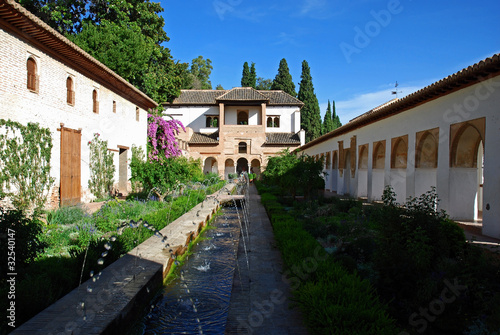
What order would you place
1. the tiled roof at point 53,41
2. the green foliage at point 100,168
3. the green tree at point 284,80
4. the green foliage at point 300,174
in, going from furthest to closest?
the green tree at point 284,80, the green foliage at point 300,174, the green foliage at point 100,168, the tiled roof at point 53,41

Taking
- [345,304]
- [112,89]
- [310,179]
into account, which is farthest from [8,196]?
[310,179]

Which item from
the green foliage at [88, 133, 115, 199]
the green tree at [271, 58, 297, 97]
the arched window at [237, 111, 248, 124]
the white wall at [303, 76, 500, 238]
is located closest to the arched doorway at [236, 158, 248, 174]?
the arched window at [237, 111, 248, 124]

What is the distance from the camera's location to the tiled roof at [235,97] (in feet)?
112

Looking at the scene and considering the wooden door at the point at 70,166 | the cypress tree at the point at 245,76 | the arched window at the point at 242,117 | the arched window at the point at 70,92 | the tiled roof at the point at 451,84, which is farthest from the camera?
the cypress tree at the point at 245,76

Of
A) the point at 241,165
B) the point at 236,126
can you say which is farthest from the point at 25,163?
the point at 241,165

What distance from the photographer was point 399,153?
14.4 meters

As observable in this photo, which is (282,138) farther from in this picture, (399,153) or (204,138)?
(399,153)

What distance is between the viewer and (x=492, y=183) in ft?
26.7

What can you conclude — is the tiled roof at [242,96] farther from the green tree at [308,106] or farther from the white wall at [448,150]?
the white wall at [448,150]

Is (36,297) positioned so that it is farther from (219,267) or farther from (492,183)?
(492,183)

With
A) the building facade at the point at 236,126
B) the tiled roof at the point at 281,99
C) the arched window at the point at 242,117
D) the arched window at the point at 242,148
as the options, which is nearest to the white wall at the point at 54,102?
the building facade at the point at 236,126

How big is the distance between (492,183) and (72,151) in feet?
39.6

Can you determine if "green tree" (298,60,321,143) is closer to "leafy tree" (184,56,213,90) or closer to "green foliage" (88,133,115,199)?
"leafy tree" (184,56,213,90)

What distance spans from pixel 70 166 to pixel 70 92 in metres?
2.46
